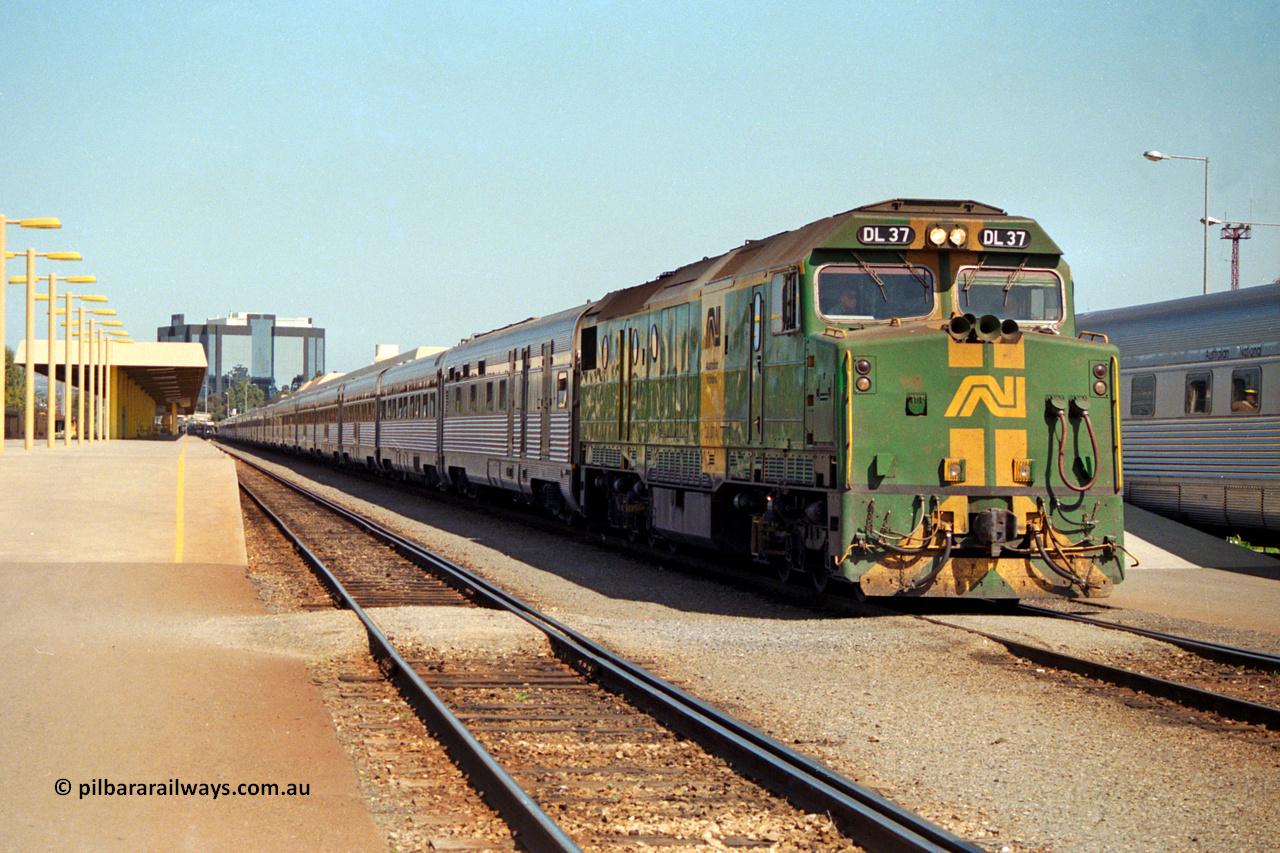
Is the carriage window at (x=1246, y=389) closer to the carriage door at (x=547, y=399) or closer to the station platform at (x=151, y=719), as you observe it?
the carriage door at (x=547, y=399)

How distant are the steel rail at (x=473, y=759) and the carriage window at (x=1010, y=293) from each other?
20.9 feet

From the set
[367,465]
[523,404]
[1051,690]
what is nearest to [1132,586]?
[1051,690]

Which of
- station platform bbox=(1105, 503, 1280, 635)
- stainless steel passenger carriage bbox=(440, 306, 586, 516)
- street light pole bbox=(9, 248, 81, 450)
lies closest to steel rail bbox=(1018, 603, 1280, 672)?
station platform bbox=(1105, 503, 1280, 635)

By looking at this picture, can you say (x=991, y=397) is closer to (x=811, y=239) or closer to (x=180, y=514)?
(x=811, y=239)

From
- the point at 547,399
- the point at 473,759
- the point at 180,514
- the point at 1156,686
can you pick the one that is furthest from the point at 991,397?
the point at 180,514

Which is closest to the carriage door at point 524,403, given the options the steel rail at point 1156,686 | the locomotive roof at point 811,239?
the locomotive roof at point 811,239

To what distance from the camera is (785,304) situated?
12.4 m

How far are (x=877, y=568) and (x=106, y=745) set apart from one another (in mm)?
6715

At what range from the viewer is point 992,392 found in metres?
11.7

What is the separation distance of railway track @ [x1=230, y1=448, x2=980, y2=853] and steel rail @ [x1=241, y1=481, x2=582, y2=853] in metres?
0.01

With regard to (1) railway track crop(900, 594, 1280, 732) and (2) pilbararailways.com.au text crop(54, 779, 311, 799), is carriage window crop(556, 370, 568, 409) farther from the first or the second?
(2) pilbararailways.com.au text crop(54, 779, 311, 799)

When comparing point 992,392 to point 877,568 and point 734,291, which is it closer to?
point 877,568

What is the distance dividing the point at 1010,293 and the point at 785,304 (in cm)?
221

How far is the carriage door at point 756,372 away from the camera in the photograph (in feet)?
43.1
